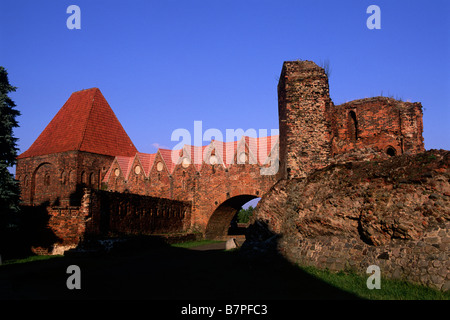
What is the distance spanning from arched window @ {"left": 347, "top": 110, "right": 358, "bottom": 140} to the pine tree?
12.5 meters

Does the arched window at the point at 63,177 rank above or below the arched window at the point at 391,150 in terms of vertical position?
below

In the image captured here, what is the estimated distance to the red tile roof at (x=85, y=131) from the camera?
91.5 feet

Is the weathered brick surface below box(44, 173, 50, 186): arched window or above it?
below

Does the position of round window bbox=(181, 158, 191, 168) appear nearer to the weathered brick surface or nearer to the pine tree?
the pine tree

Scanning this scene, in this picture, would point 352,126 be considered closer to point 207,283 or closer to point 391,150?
point 391,150

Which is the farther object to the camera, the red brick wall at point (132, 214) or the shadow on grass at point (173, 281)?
the red brick wall at point (132, 214)

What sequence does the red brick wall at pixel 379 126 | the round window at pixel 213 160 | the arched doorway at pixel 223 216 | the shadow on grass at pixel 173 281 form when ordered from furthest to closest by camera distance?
the round window at pixel 213 160
the arched doorway at pixel 223 216
the red brick wall at pixel 379 126
the shadow on grass at pixel 173 281

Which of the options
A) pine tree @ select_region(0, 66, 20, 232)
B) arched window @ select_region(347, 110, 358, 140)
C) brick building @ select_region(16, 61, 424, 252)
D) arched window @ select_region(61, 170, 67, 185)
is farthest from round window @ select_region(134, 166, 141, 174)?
arched window @ select_region(347, 110, 358, 140)

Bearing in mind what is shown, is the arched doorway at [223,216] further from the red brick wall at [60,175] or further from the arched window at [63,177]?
the arched window at [63,177]

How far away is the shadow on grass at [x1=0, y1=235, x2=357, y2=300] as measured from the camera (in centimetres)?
585

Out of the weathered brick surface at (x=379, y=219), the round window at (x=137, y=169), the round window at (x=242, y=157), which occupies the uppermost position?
the round window at (x=242, y=157)

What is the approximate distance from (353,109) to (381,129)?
133 cm

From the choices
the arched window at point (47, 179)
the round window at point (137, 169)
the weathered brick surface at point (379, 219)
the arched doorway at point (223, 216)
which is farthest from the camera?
the arched window at point (47, 179)

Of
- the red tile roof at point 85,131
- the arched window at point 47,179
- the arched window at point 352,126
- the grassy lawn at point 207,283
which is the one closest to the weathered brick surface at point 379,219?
the grassy lawn at point 207,283
